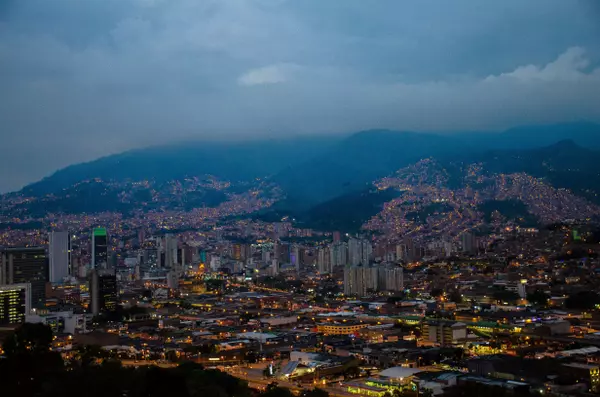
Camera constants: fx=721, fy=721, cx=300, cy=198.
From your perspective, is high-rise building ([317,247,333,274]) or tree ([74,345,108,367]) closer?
tree ([74,345,108,367])

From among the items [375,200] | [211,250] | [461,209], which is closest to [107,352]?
[211,250]

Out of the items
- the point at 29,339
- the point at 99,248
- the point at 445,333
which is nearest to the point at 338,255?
the point at 99,248

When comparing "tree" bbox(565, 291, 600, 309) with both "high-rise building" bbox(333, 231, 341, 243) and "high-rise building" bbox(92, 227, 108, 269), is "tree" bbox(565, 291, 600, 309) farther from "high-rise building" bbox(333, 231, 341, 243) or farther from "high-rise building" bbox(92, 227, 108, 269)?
"high-rise building" bbox(333, 231, 341, 243)

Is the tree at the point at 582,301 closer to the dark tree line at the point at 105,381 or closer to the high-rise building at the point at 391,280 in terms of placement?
the high-rise building at the point at 391,280

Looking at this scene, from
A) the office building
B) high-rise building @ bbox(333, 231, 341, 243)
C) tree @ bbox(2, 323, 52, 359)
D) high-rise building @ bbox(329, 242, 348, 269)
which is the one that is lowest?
the office building

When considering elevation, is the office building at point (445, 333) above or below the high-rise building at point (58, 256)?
below

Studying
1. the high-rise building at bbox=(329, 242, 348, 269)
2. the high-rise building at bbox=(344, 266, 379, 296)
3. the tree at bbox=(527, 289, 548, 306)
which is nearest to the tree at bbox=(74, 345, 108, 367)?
the tree at bbox=(527, 289, 548, 306)

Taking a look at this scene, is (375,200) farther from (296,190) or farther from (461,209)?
(296,190)

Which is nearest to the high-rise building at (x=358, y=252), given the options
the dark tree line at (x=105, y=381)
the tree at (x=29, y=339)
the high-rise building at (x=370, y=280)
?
the high-rise building at (x=370, y=280)
